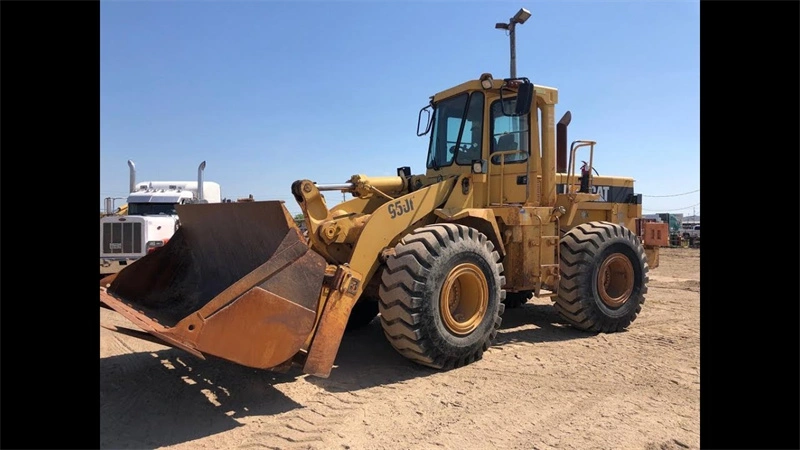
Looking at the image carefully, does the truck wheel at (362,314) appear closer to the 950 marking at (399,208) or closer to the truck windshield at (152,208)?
the 950 marking at (399,208)

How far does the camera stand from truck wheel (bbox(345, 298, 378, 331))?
642cm

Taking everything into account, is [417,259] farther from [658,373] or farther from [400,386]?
[658,373]

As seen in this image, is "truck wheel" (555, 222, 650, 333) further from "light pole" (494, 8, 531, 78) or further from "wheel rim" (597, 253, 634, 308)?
"light pole" (494, 8, 531, 78)

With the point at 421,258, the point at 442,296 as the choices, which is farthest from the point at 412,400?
the point at 421,258

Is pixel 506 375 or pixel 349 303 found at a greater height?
pixel 349 303

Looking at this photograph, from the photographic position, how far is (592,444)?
340 cm

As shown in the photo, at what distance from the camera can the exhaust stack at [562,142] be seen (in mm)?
6711

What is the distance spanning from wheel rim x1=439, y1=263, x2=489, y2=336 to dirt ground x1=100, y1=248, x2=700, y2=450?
0.46 m

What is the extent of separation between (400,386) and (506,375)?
1.08 meters

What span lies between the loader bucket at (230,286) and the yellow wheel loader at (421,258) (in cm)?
1

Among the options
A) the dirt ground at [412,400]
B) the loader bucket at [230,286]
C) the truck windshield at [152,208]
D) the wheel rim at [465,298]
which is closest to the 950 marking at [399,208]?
the wheel rim at [465,298]

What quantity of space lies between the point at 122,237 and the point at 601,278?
389 inches
